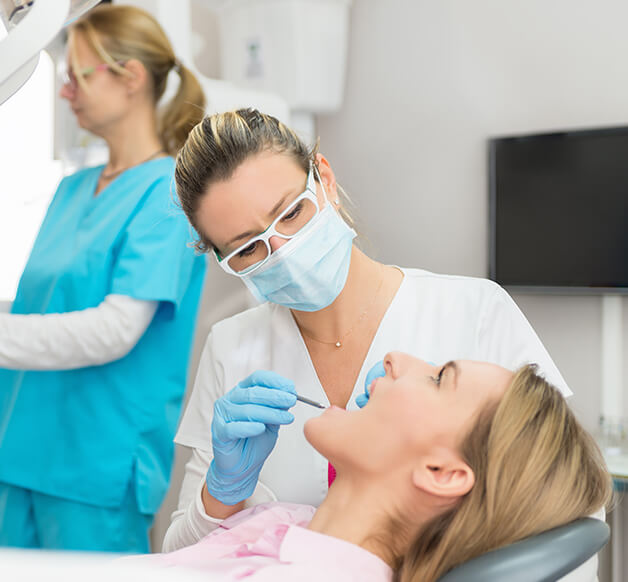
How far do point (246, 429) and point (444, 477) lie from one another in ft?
0.92

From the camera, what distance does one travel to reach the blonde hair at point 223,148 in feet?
3.60

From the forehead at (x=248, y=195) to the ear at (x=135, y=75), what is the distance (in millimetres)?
720

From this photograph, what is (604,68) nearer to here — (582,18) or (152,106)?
(582,18)

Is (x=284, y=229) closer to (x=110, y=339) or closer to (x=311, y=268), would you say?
(x=311, y=268)

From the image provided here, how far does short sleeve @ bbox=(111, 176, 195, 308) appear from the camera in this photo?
5.13ft

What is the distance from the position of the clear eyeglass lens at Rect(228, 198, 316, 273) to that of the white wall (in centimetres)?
136

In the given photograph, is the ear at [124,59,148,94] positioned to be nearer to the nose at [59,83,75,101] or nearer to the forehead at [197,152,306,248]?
the nose at [59,83,75,101]

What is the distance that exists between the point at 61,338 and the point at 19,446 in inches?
14.4

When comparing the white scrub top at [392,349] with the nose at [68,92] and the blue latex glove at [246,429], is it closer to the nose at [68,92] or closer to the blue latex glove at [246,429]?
the blue latex glove at [246,429]

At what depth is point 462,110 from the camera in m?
2.45

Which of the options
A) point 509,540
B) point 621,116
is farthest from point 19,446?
point 621,116

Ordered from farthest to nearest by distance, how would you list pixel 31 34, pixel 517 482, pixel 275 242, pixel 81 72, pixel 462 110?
1. pixel 462 110
2. pixel 81 72
3. pixel 275 242
4. pixel 517 482
5. pixel 31 34

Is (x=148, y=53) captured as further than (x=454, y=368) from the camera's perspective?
Yes

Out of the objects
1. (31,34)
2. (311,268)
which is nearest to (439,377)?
(311,268)
